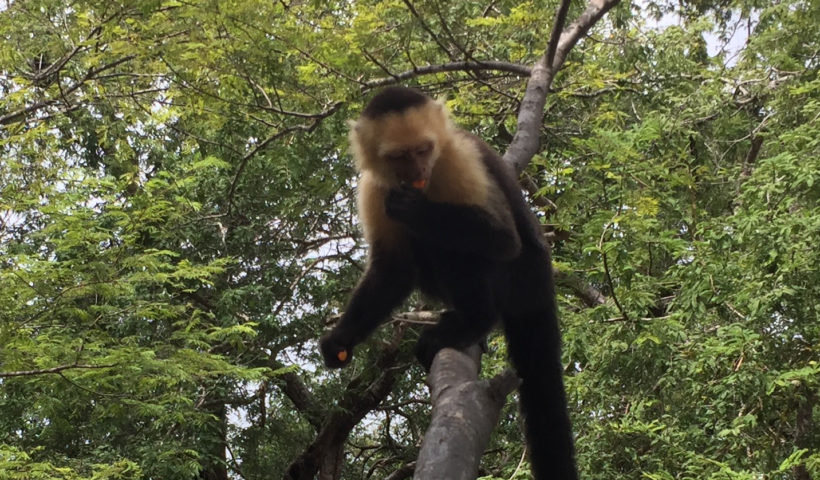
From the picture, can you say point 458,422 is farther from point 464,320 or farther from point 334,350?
point 334,350

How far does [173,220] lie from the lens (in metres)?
9.08

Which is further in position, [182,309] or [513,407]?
[513,407]

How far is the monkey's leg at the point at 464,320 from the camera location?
3.08m

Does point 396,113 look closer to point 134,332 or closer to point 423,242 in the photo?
point 423,242

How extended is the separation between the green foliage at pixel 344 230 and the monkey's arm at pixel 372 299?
1924 mm

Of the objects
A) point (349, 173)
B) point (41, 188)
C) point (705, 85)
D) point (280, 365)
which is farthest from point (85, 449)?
point (705, 85)

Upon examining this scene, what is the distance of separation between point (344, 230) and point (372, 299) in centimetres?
684

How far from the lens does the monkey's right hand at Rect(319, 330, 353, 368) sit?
11.4 feet

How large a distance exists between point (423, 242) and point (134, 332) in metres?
6.75

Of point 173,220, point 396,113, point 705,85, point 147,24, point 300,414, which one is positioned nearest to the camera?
point 396,113

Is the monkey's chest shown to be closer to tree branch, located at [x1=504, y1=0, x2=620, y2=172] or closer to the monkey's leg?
the monkey's leg

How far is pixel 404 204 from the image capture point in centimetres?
303

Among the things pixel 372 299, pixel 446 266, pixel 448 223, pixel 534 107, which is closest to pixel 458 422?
pixel 448 223

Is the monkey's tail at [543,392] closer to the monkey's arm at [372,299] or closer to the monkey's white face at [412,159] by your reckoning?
the monkey's arm at [372,299]
